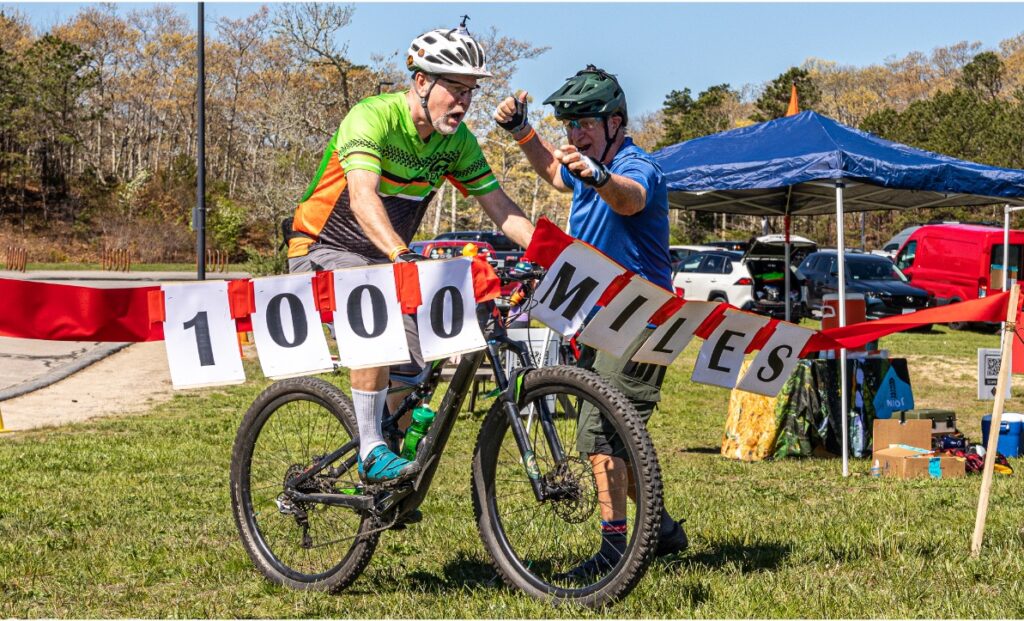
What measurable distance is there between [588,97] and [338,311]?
4.29ft

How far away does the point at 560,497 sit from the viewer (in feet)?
13.6

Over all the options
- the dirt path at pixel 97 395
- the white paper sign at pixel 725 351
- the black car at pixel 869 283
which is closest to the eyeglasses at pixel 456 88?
the white paper sign at pixel 725 351

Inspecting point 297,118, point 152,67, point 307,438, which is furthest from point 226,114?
point 307,438

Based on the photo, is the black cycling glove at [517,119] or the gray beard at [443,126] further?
the black cycling glove at [517,119]

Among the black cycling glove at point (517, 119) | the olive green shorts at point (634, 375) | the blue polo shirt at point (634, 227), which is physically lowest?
the olive green shorts at point (634, 375)

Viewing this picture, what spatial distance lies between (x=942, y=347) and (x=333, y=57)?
21430mm

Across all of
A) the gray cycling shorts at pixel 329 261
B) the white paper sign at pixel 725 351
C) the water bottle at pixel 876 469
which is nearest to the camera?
the gray cycling shorts at pixel 329 261

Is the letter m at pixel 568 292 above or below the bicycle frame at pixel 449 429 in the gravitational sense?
above

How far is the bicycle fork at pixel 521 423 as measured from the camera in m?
4.16

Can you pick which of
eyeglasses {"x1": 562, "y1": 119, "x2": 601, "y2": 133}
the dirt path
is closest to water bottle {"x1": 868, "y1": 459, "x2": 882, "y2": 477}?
eyeglasses {"x1": 562, "y1": 119, "x2": 601, "y2": 133}

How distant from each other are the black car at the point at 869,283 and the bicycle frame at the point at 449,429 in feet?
71.1

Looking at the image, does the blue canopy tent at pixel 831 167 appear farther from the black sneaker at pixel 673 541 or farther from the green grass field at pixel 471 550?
the black sneaker at pixel 673 541

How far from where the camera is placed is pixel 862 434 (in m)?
9.90

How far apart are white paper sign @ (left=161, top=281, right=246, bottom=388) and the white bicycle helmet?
111 cm
